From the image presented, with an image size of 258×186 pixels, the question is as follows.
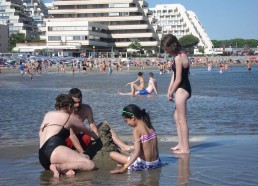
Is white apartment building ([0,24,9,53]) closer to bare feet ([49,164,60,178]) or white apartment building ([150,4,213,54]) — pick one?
white apartment building ([150,4,213,54])

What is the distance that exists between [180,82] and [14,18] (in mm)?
143610

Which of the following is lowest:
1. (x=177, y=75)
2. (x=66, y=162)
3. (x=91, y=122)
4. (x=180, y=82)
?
(x=66, y=162)

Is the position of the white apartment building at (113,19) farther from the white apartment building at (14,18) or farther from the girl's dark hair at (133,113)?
the girl's dark hair at (133,113)

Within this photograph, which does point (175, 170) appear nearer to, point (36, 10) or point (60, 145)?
point (60, 145)

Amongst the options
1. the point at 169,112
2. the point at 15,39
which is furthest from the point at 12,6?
the point at 169,112

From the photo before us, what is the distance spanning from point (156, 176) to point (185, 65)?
2.00 meters

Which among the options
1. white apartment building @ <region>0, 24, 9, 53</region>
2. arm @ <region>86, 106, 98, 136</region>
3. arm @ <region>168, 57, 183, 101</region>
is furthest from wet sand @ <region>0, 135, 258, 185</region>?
white apartment building @ <region>0, 24, 9, 53</region>

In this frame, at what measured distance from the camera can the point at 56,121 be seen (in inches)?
246

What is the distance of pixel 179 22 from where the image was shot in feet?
583

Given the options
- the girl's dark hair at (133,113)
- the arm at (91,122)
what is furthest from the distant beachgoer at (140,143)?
the arm at (91,122)

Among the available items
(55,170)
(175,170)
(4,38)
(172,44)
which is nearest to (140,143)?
(175,170)

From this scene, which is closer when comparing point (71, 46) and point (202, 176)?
point (202, 176)

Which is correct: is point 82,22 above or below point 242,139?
above

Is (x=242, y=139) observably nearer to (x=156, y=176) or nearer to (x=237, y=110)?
(x=156, y=176)
